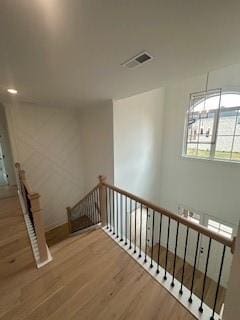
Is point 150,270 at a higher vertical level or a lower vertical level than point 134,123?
lower

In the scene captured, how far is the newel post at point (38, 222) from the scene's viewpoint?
73.9 inches

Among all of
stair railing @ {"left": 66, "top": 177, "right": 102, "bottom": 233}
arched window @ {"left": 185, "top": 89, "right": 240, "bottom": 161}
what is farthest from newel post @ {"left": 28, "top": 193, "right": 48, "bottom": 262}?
arched window @ {"left": 185, "top": 89, "right": 240, "bottom": 161}

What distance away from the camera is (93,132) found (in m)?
4.20

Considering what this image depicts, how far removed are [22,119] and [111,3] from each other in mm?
3822

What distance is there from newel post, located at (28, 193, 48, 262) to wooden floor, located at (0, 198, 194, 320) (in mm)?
172

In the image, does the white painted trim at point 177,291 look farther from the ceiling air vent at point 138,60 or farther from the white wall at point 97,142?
the ceiling air vent at point 138,60

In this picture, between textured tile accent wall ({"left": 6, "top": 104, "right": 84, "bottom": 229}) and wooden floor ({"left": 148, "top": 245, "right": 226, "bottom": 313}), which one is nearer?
wooden floor ({"left": 148, "top": 245, "right": 226, "bottom": 313})

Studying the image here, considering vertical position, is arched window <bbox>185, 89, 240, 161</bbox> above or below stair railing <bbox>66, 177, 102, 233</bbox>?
above

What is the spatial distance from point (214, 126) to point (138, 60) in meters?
3.08

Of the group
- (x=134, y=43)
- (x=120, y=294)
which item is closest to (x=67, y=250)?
(x=120, y=294)

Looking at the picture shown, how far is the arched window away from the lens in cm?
347

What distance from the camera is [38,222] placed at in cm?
193

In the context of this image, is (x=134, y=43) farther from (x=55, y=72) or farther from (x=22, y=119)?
(x=22, y=119)

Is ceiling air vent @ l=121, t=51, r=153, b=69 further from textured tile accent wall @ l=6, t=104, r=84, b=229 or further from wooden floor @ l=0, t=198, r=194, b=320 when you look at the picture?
textured tile accent wall @ l=6, t=104, r=84, b=229
